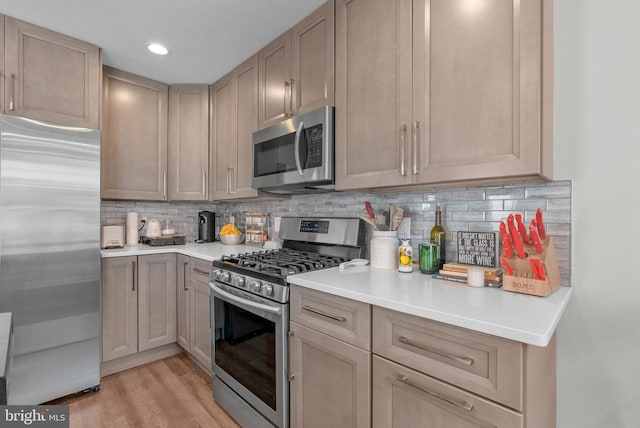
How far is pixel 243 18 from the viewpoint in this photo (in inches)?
76.0

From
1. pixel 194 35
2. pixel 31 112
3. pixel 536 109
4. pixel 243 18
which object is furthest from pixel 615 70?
pixel 31 112

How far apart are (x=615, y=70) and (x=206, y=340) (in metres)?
2.59

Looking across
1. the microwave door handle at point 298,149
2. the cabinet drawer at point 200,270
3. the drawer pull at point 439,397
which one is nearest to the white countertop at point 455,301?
the drawer pull at point 439,397

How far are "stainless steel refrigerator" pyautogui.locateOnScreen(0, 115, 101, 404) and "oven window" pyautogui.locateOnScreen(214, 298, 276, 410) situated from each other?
95 centimetres

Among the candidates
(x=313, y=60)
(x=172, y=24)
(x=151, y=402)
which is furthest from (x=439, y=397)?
(x=172, y=24)

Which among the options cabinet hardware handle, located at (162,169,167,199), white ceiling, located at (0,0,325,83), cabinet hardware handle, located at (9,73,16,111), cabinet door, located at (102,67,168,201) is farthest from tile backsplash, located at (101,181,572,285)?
white ceiling, located at (0,0,325,83)

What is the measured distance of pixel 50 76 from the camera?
2.09 meters

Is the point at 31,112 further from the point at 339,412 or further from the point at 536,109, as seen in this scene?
the point at 536,109

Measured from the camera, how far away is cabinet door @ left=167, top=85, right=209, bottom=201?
9.43 feet

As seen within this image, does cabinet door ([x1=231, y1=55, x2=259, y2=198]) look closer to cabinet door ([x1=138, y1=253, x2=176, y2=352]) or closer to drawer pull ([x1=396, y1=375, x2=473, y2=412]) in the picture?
cabinet door ([x1=138, y1=253, x2=176, y2=352])

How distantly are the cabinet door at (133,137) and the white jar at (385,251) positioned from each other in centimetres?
211

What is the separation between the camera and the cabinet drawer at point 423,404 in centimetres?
Result: 86

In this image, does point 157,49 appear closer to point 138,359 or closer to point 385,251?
point 385,251

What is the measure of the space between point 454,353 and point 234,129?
2253mm
